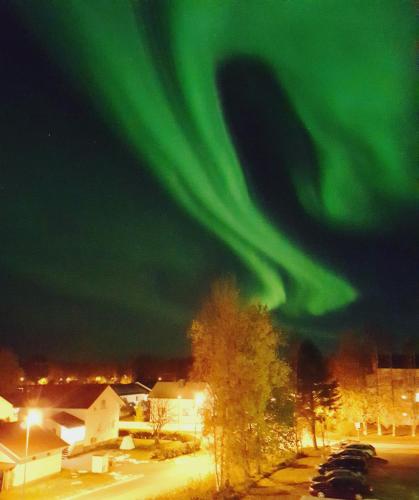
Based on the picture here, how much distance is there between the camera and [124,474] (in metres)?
37.1

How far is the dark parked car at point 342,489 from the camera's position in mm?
27283

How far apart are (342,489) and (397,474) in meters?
8.67

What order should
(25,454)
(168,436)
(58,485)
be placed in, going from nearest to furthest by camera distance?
(58,485) < (25,454) < (168,436)

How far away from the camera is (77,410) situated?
5175 centimetres

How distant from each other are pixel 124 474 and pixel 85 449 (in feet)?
43.5

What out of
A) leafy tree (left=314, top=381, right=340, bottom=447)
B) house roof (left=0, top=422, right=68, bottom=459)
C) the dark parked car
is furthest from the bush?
the dark parked car

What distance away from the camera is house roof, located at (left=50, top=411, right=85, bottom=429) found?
48.4m

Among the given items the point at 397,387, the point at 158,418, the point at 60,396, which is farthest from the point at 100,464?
the point at 397,387

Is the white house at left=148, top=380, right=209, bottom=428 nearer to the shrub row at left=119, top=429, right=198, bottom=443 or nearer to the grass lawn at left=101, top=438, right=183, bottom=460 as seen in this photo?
the shrub row at left=119, top=429, right=198, bottom=443

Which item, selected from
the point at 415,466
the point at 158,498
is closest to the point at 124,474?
the point at 158,498

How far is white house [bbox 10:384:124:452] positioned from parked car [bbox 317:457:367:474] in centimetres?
2459

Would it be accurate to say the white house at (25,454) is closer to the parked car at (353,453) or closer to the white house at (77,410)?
the white house at (77,410)

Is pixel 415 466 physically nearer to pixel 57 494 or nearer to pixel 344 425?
pixel 344 425

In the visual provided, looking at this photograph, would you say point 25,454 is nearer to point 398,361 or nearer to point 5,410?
point 5,410
